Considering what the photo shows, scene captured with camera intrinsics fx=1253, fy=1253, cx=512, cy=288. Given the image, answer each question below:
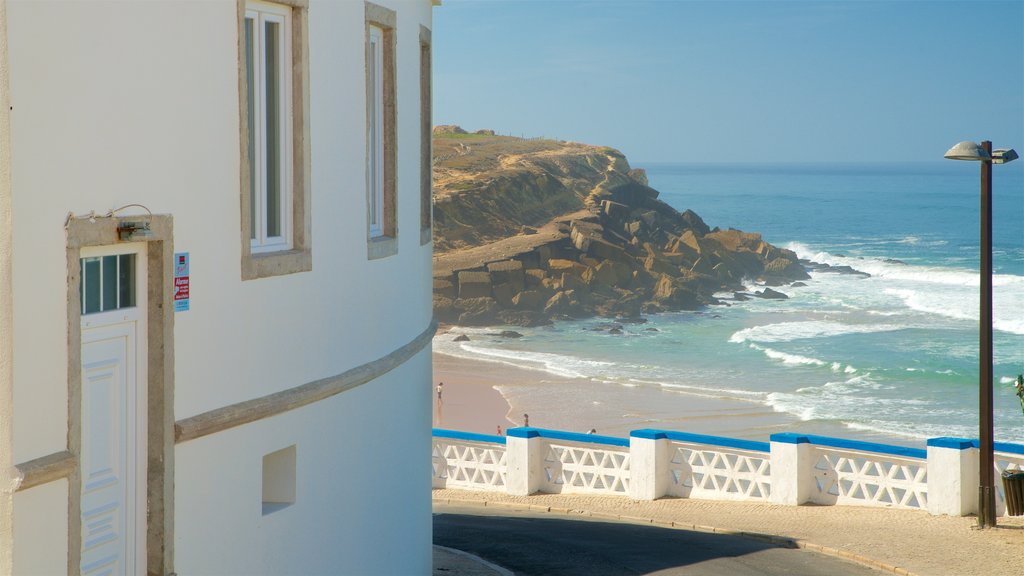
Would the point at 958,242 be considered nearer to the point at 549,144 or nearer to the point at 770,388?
the point at 549,144

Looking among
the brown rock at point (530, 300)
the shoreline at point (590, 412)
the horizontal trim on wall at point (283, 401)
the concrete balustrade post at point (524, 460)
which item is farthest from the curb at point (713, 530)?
the brown rock at point (530, 300)

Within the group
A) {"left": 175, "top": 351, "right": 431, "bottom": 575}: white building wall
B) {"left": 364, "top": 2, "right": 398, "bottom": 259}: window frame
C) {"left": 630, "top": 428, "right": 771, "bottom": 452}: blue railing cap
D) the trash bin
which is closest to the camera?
{"left": 175, "top": 351, "right": 431, "bottom": 575}: white building wall

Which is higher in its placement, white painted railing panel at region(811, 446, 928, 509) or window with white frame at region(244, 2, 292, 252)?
window with white frame at region(244, 2, 292, 252)

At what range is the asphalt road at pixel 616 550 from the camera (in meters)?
11.7

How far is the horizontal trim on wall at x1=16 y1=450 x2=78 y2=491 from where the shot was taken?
536 cm

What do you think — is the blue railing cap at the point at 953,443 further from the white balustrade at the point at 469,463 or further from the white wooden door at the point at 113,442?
the white wooden door at the point at 113,442

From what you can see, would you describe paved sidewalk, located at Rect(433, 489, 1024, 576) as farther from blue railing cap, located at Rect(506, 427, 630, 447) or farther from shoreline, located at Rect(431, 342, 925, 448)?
shoreline, located at Rect(431, 342, 925, 448)

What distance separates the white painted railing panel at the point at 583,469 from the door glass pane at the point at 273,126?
892 cm

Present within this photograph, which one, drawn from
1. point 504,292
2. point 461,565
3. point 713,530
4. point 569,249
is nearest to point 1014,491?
point 713,530

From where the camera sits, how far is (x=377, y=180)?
945cm

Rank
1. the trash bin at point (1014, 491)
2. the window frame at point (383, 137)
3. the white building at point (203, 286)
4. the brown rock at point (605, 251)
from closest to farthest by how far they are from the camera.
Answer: the white building at point (203, 286), the window frame at point (383, 137), the trash bin at point (1014, 491), the brown rock at point (605, 251)

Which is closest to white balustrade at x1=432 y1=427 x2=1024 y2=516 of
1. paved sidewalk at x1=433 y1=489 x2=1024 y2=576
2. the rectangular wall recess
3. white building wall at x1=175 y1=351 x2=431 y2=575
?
paved sidewalk at x1=433 y1=489 x2=1024 y2=576

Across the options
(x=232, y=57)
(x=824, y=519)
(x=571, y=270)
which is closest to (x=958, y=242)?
(x=571, y=270)

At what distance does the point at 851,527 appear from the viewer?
1329 cm
